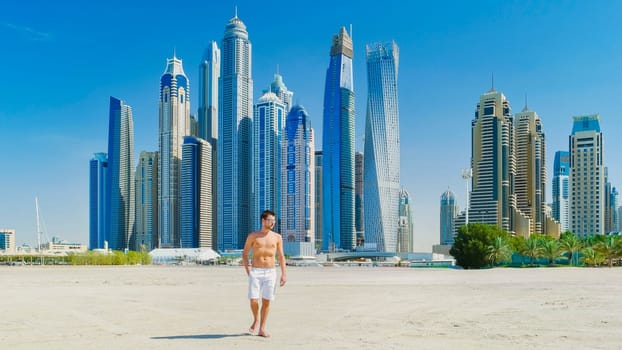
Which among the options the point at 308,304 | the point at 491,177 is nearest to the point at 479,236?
the point at 308,304

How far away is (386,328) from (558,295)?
1093 cm

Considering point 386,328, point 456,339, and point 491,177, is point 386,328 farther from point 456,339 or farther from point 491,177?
point 491,177

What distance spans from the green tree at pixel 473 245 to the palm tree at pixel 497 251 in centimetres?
44

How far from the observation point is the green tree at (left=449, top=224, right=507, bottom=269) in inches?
2729

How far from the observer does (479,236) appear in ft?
232

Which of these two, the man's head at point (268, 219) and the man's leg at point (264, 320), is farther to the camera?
the man's head at point (268, 219)

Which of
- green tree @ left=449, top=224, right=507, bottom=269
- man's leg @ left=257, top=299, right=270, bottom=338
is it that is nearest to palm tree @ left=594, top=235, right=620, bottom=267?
green tree @ left=449, top=224, right=507, bottom=269

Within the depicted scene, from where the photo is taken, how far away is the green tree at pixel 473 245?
69312 mm

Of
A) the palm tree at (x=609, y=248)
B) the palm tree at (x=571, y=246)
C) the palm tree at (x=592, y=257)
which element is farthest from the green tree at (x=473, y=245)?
the palm tree at (x=571, y=246)

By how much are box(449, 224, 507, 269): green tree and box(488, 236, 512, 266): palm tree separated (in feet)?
1.43

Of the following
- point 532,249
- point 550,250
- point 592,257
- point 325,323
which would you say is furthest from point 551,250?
point 325,323

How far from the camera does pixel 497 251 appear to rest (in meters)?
69.8

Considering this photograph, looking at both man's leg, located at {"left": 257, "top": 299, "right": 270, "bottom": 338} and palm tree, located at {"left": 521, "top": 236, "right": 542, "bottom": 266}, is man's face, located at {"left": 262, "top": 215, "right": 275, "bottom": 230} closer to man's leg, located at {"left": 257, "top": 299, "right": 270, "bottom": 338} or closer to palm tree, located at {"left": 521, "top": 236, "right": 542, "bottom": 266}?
man's leg, located at {"left": 257, "top": 299, "right": 270, "bottom": 338}

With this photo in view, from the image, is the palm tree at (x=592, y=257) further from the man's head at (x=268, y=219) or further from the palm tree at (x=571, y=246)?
the man's head at (x=268, y=219)
